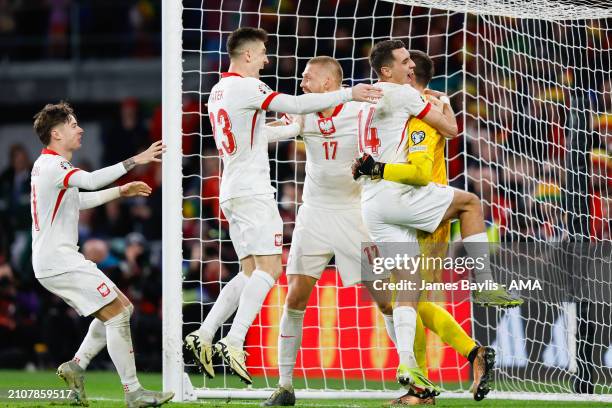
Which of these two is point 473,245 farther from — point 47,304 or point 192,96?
point 192,96

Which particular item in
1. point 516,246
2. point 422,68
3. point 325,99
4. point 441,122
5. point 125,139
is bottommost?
point 516,246

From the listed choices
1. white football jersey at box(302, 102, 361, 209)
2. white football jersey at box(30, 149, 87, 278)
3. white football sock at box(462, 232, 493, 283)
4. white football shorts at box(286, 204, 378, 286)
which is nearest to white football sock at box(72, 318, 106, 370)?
white football jersey at box(30, 149, 87, 278)

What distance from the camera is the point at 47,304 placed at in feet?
40.9

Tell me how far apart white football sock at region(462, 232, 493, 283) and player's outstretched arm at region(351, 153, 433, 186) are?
466 mm

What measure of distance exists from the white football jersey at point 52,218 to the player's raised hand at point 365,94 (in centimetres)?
175

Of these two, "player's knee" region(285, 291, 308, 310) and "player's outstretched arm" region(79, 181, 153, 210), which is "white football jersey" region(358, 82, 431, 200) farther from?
"player's outstretched arm" region(79, 181, 153, 210)

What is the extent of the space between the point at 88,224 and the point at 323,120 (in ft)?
26.3

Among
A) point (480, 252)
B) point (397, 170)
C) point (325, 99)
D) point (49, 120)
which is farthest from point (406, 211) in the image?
point (49, 120)

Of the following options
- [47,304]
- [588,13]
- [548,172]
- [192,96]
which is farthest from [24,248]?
[588,13]

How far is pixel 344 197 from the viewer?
306 inches

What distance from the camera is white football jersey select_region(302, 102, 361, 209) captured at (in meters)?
7.69

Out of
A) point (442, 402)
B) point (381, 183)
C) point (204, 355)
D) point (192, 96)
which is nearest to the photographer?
point (204, 355)

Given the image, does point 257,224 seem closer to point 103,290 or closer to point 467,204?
point 103,290

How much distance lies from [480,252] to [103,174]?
7.69 ft
